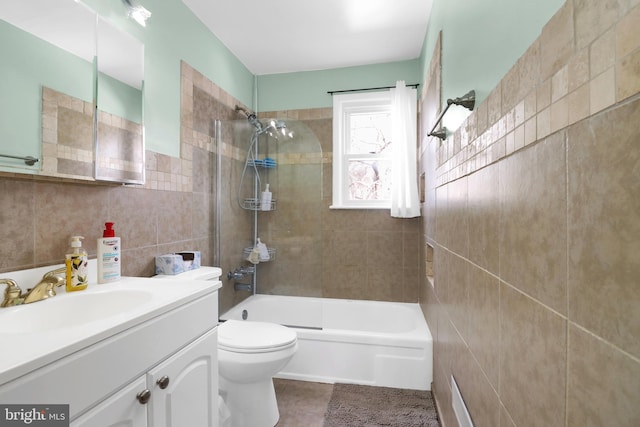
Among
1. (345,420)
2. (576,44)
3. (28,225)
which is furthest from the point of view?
(345,420)

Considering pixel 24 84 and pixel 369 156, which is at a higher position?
pixel 369 156

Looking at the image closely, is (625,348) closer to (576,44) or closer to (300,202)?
(576,44)

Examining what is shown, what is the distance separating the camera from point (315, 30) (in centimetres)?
240

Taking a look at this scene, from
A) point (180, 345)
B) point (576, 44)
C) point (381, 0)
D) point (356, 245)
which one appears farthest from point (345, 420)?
point (381, 0)

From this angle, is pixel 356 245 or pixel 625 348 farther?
pixel 356 245

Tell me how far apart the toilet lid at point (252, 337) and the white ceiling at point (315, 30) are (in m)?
Answer: 2.12

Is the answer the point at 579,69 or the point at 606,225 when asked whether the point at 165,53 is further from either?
the point at 606,225

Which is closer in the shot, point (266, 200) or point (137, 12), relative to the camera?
point (137, 12)

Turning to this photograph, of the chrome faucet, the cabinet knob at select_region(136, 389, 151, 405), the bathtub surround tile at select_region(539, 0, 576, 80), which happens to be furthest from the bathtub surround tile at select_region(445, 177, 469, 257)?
the chrome faucet

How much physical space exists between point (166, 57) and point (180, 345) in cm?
167

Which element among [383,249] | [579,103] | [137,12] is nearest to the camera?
[579,103]

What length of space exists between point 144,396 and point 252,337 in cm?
94

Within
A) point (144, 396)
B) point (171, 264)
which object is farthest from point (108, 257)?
point (144, 396)

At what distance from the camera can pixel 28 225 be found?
3.75ft
